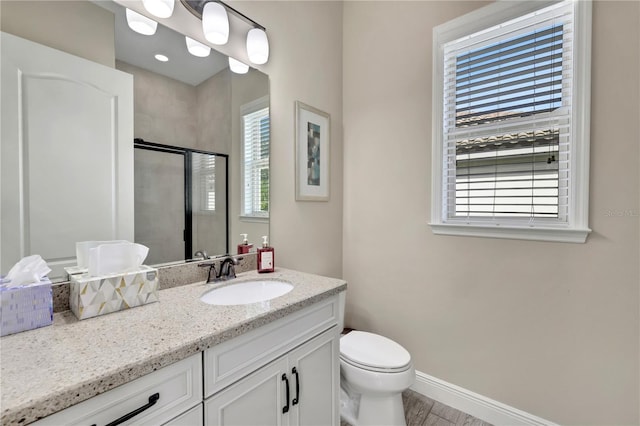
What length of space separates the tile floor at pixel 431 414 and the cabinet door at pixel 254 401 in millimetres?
856


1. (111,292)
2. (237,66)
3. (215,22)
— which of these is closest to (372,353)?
(111,292)

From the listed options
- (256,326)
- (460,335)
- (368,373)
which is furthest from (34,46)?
(460,335)

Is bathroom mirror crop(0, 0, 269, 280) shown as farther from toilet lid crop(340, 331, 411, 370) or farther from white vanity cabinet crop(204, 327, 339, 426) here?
toilet lid crop(340, 331, 411, 370)

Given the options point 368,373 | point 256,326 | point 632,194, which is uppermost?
point 632,194

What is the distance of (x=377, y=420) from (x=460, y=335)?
0.69m

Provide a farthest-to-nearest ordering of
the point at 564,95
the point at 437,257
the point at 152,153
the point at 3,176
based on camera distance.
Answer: the point at 437,257, the point at 564,95, the point at 152,153, the point at 3,176

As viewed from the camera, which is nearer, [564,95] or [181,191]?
[181,191]

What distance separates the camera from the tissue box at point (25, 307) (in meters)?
0.73

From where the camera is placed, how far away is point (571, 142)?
1348 millimetres

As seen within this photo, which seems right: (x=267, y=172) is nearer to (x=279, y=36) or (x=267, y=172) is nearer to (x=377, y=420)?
(x=279, y=36)

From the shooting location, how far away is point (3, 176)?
2.77ft

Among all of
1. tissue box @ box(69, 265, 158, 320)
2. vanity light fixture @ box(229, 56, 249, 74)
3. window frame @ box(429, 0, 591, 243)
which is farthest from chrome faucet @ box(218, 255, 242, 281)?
window frame @ box(429, 0, 591, 243)

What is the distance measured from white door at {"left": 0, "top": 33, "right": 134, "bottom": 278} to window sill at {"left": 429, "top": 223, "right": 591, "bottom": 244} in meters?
1.64

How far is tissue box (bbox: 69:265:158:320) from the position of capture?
0.85 m
